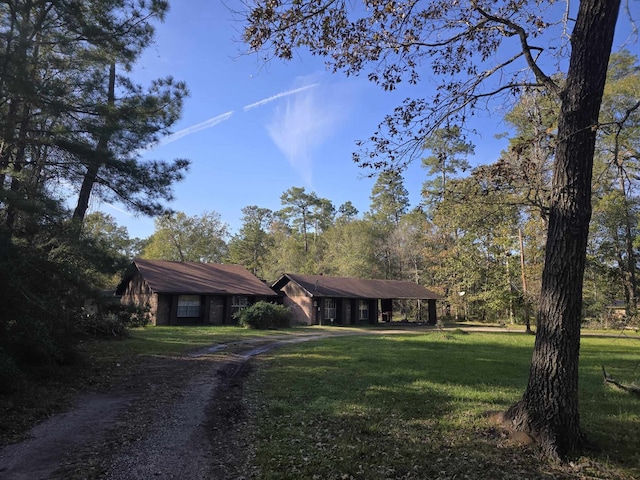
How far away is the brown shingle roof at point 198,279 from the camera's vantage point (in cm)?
2861

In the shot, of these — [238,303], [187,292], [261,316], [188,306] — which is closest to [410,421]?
[261,316]

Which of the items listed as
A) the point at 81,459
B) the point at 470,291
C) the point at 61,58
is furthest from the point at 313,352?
→ the point at 470,291

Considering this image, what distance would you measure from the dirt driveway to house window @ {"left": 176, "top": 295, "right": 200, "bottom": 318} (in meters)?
20.4

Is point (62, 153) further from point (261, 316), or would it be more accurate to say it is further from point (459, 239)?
point (459, 239)

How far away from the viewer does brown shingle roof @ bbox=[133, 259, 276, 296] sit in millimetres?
28609

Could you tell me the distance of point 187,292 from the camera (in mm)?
28375

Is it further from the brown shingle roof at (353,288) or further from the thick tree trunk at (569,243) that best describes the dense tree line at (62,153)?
the brown shingle roof at (353,288)

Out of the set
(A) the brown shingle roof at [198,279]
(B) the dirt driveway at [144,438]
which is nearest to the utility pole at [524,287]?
(A) the brown shingle roof at [198,279]

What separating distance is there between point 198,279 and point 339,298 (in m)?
11.3

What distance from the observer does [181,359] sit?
40.7 feet

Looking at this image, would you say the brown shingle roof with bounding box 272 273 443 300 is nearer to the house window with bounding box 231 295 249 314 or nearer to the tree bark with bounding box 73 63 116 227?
the house window with bounding box 231 295 249 314

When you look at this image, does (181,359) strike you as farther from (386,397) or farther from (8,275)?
(386,397)

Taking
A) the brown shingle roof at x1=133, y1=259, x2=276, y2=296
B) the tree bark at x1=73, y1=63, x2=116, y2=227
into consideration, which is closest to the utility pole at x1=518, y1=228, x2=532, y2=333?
the brown shingle roof at x1=133, y1=259, x2=276, y2=296

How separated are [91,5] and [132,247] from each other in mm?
57185
